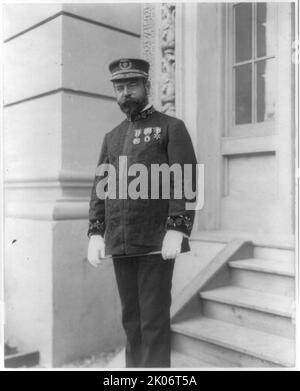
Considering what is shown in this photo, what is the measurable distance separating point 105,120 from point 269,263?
1.65 metres

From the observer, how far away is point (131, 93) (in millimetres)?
2426

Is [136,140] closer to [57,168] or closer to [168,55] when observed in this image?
[57,168]

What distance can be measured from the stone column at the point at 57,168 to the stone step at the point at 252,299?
Result: 97 centimetres

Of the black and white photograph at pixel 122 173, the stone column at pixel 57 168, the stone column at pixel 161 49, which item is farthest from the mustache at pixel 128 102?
the stone column at pixel 161 49

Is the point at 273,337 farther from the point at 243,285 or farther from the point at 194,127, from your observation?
the point at 194,127

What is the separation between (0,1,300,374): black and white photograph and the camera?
2771 mm

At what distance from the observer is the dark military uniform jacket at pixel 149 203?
2.33m

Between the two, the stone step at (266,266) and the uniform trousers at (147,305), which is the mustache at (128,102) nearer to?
the uniform trousers at (147,305)

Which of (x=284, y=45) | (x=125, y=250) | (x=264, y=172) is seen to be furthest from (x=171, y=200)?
(x=284, y=45)

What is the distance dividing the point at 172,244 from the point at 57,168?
1456 millimetres

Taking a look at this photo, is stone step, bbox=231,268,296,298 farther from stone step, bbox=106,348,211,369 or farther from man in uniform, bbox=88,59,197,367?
man in uniform, bbox=88,59,197,367

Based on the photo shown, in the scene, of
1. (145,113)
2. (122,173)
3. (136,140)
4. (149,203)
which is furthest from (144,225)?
(145,113)

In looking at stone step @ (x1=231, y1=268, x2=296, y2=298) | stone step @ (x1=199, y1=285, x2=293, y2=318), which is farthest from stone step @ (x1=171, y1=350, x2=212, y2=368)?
stone step @ (x1=231, y1=268, x2=296, y2=298)

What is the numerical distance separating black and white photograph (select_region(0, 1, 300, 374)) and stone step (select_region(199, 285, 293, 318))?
0.5 inches
